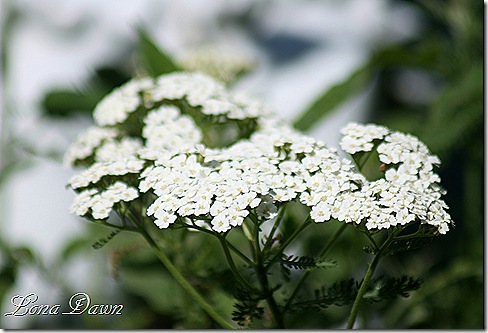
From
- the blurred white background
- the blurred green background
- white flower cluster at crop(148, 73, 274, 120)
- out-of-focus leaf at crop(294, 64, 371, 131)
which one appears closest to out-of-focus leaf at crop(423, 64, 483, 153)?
the blurred green background

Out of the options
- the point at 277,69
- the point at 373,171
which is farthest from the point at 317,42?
the point at 373,171

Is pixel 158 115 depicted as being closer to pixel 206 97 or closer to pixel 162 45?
pixel 206 97

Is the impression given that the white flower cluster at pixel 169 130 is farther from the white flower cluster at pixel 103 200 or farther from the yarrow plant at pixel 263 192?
the white flower cluster at pixel 103 200

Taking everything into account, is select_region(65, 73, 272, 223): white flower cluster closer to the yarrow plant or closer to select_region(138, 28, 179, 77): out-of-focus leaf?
the yarrow plant

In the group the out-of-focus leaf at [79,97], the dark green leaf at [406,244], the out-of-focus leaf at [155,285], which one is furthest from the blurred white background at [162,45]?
the dark green leaf at [406,244]

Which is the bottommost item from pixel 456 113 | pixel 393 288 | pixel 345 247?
pixel 345 247

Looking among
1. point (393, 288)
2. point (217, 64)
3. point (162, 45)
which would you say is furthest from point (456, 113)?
point (162, 45)

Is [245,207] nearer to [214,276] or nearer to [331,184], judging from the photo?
[331,184]
